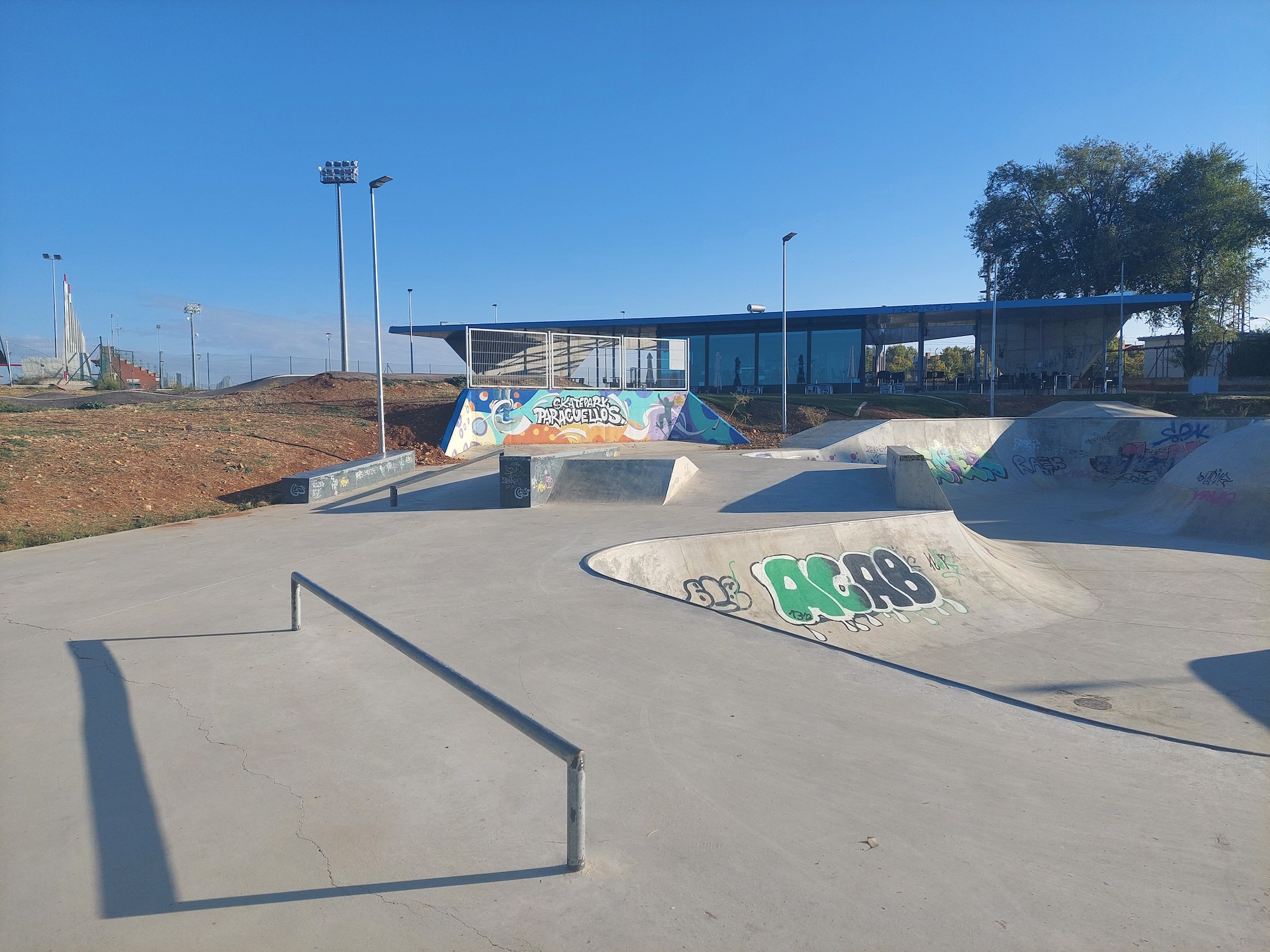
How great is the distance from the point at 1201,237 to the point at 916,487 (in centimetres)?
5054

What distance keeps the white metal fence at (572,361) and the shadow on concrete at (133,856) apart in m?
17.4

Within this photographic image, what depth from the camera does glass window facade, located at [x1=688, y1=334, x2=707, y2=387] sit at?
43.3 m

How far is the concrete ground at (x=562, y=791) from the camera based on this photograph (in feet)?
8.96

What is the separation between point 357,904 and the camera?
2.75 m

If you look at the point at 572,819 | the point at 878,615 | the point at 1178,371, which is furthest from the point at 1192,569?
the point at 1178,371

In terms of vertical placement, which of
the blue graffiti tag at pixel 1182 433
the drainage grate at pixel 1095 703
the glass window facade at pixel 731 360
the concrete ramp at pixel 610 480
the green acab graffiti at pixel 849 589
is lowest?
the drainage grate at pixel 1095 703

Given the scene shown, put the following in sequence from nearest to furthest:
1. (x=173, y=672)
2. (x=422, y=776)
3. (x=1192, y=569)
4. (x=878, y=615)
Result: (x=422, y=776) < (x=173, y=672) < (x=878, y=615) < (x=1192, y=569)

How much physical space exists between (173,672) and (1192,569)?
16.2 metres

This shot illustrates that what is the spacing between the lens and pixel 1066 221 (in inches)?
2039

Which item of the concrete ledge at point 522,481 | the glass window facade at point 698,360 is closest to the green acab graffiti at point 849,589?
the concrete ledge at point 522,481

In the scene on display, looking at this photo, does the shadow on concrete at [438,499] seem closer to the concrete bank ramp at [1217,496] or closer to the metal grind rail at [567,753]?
the metal grind rail at [567,753]

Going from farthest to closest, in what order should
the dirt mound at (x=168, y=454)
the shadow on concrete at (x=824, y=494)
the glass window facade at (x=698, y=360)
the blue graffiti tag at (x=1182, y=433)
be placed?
the glass window facade at (x=698, y=360) → the blue graffiti tag at (x=1182, y=433) → the shadow on concrete at (x=824, y=494) → the dirt mound at (x=168, y=454)

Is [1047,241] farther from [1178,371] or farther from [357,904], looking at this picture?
[357,904]

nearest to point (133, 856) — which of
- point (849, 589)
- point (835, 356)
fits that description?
point (849, 589)
